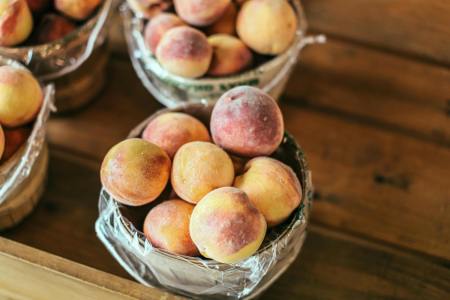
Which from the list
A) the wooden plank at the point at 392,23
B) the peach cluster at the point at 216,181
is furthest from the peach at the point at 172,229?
the wooden plank at the point at 392,23

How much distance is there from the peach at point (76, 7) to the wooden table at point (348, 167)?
15 centimetres

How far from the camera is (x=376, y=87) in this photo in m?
0.97

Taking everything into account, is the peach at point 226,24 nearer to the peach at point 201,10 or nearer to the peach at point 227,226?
the peach at point 201,10

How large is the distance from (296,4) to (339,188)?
30cm

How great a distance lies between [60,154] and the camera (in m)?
0.89

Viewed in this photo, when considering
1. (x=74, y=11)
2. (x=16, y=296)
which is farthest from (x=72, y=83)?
(x=16, y=296)

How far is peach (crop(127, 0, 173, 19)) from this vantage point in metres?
0.86

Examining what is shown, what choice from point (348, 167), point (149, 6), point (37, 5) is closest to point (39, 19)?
point (37, 5)

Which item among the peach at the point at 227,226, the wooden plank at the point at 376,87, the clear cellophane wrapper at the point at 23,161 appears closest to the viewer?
the peach at the point at 227,226

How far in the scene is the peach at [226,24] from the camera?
85cm

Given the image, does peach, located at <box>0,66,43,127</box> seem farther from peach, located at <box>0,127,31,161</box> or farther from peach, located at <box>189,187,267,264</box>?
peach, located at <box>189,187,267,264</box>

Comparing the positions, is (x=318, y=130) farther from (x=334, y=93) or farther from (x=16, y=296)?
(x=16, y=296)

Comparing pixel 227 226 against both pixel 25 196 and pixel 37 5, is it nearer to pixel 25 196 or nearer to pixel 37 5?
pixel 25 196

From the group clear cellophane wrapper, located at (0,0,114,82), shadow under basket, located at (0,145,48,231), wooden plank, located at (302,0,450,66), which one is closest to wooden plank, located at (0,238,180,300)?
shadow under basket, located at (0,145,48,231)
